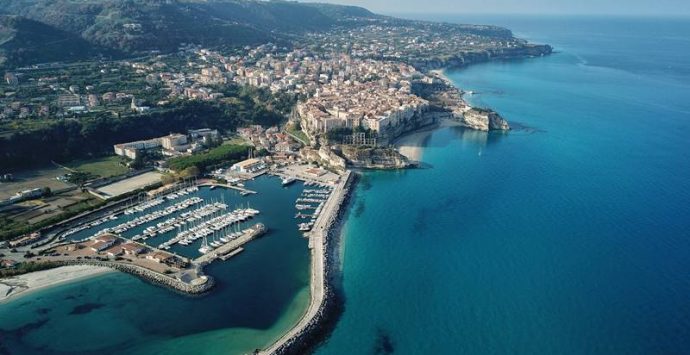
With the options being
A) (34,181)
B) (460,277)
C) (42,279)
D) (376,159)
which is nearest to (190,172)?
(34,181)

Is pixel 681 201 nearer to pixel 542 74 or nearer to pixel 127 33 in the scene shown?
pixel 542 74

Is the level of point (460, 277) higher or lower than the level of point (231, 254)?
lower

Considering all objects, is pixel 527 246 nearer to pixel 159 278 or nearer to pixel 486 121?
pixel 159 278

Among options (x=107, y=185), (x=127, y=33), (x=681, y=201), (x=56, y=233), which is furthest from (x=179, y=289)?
(x=127, y=33)

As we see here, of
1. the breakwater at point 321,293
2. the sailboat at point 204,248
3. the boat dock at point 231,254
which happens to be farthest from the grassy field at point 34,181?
the breakwater at point 321,293

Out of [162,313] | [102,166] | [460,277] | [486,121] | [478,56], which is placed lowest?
[162,313]

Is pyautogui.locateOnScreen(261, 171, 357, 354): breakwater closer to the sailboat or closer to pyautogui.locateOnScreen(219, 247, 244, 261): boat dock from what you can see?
pyautogui.locateOnScreen(219, 247, 244, 261): boat dock
